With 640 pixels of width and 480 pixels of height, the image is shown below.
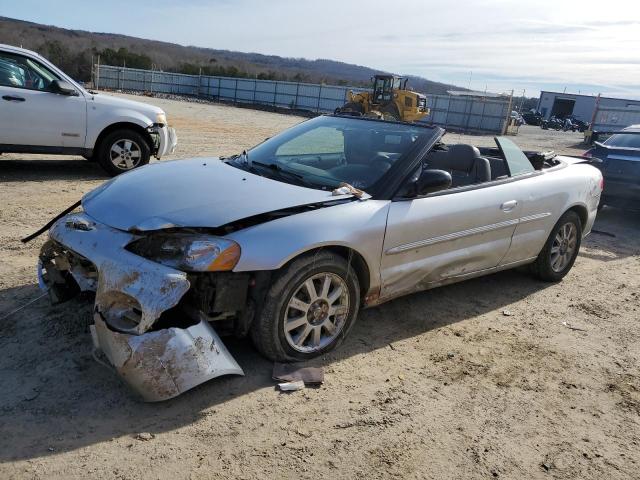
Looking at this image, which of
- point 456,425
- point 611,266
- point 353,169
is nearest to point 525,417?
point 456,425

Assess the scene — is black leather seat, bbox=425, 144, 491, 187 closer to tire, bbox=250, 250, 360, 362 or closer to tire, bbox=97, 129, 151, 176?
tire, bbox=250, 250, 360, 362

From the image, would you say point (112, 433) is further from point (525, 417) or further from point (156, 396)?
point (525, 417)

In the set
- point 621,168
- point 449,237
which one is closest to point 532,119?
point 621,168

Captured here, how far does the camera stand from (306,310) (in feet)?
11.2

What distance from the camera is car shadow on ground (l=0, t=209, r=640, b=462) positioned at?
2711 mm

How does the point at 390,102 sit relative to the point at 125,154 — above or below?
above

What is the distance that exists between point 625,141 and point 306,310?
8.46 metres

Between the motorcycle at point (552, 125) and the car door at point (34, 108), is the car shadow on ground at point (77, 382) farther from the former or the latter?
the motorcycle at point (552, 125)

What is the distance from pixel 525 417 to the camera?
322 cm

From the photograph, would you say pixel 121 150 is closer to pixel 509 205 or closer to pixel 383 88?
pixel 509 205

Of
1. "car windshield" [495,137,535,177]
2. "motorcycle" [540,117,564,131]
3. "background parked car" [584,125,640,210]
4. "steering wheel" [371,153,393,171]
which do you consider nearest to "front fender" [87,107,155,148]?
"steering wheel" [371,153,393,171]

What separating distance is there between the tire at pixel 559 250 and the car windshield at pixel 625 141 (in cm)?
486

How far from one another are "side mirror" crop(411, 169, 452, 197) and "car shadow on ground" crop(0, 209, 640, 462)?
1065mm

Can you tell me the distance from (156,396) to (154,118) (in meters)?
6.81
